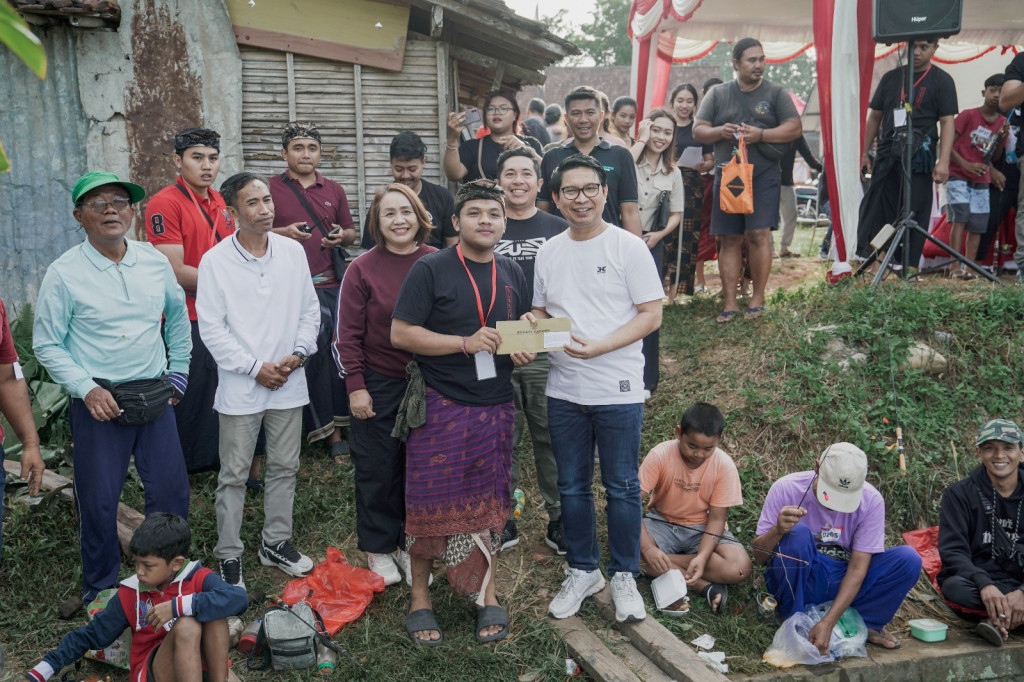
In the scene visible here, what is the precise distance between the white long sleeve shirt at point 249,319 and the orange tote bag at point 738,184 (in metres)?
3.77

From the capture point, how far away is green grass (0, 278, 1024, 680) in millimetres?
3869

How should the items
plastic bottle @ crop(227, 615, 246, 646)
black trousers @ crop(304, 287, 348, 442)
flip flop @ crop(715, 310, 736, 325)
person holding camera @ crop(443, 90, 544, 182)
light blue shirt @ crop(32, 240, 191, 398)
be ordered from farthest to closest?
flip flop @ crop(715, 310, 736, 325)
person holding camera @ crop(443, 90, 544, 182)
black trousers @ crop(304, 287, 348, 442)
plastic bottle @ crop(227, 615, 246, 646)
light blue shirt @ crop(32, 240, 191, 398)

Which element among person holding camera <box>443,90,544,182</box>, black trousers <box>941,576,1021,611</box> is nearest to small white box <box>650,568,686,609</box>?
black trousers <box>941,576,1021,611</box>

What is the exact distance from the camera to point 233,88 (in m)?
6.73

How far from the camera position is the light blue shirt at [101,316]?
356cm

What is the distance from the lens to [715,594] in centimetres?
430

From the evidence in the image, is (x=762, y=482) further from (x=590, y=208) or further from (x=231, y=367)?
(x=231, y=367)

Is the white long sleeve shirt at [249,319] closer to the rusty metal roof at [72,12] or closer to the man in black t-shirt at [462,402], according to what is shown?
the man in black t-shirt at [462,402]

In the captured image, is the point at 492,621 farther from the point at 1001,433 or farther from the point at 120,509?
the point at 1001,433

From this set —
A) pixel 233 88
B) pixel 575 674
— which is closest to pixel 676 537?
pixel 575 674

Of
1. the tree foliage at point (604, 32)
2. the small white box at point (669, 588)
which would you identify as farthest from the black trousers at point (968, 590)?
the tree foliage at point (604, 32)

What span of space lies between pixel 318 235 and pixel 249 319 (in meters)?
1.33

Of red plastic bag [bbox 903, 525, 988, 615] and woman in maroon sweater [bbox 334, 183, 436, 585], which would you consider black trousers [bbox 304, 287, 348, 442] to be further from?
red plastic bag [bbox 903, 525, 988, 615]

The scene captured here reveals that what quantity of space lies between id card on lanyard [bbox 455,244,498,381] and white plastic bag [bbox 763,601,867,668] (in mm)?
1938
